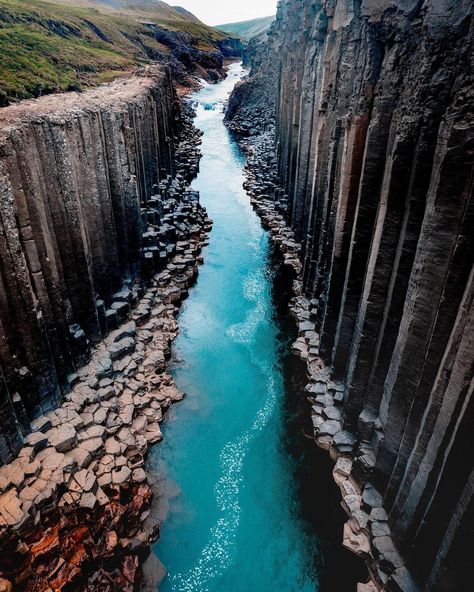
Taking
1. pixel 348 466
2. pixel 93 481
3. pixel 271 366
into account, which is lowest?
pixel 271 366

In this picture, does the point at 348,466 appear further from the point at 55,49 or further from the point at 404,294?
the point at 55,49

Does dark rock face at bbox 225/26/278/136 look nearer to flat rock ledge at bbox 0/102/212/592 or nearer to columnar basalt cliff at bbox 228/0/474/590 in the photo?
columnar basalt cliff at bbox 228/0/474/590

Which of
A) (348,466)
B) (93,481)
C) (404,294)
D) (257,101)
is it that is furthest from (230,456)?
(257,101)

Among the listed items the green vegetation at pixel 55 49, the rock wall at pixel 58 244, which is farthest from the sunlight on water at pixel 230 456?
the green vegetation at pixel 55 49

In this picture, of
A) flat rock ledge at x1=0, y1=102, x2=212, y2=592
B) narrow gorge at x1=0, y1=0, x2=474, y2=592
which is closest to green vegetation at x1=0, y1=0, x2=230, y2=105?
narrow gorge at x1=0, y1=0, x2=474, y2=592

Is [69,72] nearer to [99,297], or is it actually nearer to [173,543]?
[99,297]
